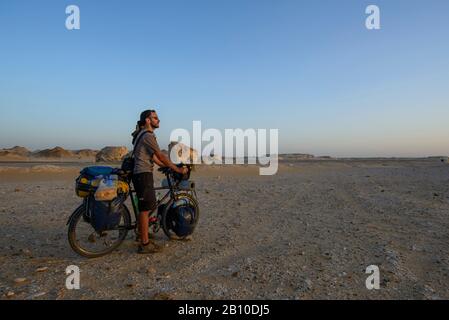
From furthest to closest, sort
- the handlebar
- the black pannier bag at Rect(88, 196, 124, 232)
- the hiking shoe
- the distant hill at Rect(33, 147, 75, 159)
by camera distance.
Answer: the distant hill at Rect(33, 147, 75, 159) → the handlebar → the hiking shoe → the black pannier bag at Rect(88, 196, 124, 232)

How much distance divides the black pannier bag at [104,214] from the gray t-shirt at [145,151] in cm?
61

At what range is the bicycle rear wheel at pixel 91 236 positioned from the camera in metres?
5.84

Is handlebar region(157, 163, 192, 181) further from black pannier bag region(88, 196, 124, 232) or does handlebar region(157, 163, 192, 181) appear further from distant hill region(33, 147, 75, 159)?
distant hill region(33, 147, 75, 159)

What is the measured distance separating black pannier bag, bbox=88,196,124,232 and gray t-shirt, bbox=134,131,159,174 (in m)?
0.61

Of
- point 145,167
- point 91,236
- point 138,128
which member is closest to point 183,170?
point 145,167

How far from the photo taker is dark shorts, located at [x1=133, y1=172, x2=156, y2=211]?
243 inches

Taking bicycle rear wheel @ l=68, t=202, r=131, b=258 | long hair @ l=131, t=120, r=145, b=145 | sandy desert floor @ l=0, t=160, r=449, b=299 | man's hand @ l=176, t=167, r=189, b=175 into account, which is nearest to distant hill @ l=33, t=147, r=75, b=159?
sandy desert floor @ l=0, t=160, r=449, b=299

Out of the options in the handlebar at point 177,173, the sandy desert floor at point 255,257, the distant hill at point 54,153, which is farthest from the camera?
the distant hill at point 54,153

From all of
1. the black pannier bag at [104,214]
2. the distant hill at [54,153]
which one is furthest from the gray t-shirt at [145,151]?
the distant hill at [54,153]

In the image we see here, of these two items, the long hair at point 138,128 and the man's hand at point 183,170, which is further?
the man's hand at point 183,170

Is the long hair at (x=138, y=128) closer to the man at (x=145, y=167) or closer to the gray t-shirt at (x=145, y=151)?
the man at (x=145, y=167)

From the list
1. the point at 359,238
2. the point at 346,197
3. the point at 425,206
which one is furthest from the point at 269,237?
the point at 346,197
